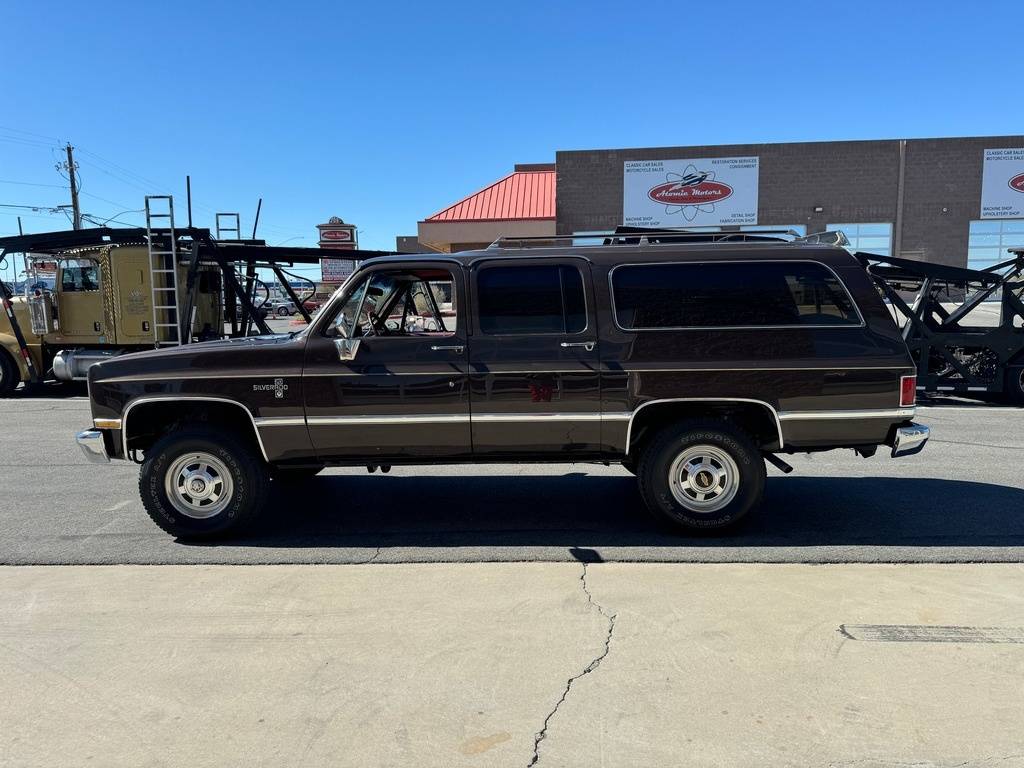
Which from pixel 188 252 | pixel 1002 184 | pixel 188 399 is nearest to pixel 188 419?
pixel 188 399

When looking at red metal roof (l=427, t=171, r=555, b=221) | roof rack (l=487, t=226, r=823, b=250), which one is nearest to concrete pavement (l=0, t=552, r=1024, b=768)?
roof rack (l=487, t=226, r=823, b=250)

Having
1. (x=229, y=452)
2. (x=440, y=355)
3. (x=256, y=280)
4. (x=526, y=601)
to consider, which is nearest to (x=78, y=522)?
(x=229, y=452)

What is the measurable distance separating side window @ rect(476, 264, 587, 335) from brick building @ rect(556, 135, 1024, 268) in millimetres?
25527

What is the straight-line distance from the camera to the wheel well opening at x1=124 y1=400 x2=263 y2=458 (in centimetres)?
507

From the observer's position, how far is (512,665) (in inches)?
133

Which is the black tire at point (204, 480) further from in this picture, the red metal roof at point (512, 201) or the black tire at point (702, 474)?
the red metal roof at point (512, 201)

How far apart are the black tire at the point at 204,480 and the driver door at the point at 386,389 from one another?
0.51 m

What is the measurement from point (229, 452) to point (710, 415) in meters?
3.28

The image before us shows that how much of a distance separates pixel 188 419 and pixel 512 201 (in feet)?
82.6

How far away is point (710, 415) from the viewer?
16.6ft

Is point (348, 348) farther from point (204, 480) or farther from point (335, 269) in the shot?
point (335, 269)

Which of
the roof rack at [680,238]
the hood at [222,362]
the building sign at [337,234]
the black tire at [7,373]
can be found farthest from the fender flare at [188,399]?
the building sign at [337,234]

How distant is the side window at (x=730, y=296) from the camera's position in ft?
16.0

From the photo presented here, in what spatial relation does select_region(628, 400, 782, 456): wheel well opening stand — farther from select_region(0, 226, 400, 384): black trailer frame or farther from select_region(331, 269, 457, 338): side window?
select_region(0, 226, 400, 384): black trailer frame
